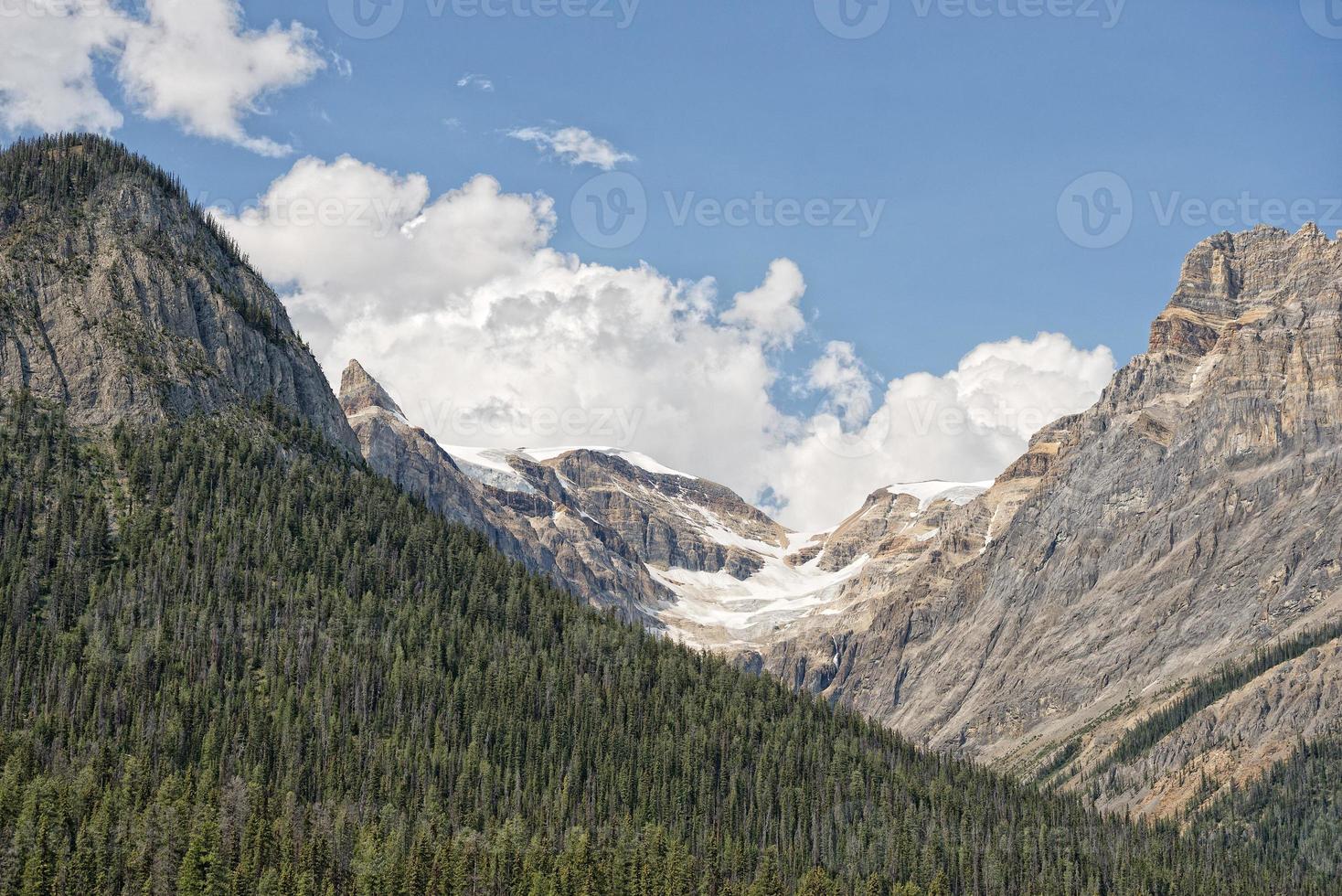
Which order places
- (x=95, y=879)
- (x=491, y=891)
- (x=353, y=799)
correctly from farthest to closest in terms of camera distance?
1. (x=353, y=799)
2. (x=491, y=891)
3. (x=95, y=879)

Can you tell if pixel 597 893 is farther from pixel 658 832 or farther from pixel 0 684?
pixel 0 684

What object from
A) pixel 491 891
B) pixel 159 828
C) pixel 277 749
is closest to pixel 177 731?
pixel 277 749

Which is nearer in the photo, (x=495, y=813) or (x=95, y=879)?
(x=95, y=879)

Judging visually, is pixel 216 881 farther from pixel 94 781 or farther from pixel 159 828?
pixel 94 781

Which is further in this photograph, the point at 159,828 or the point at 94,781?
the point at 94,781

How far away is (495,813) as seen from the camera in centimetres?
19625

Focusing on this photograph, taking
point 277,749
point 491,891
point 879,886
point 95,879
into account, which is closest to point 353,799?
point 277,749

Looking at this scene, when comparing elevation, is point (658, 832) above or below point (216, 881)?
above

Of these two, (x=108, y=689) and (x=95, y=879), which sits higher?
(x=108, y=689)

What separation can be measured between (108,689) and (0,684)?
41.3 feet

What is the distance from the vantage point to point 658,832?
190375mm

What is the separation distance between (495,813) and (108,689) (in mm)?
50363

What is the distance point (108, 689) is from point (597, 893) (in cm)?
7004

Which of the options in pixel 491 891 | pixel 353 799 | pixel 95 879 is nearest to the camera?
pixel 95 879
